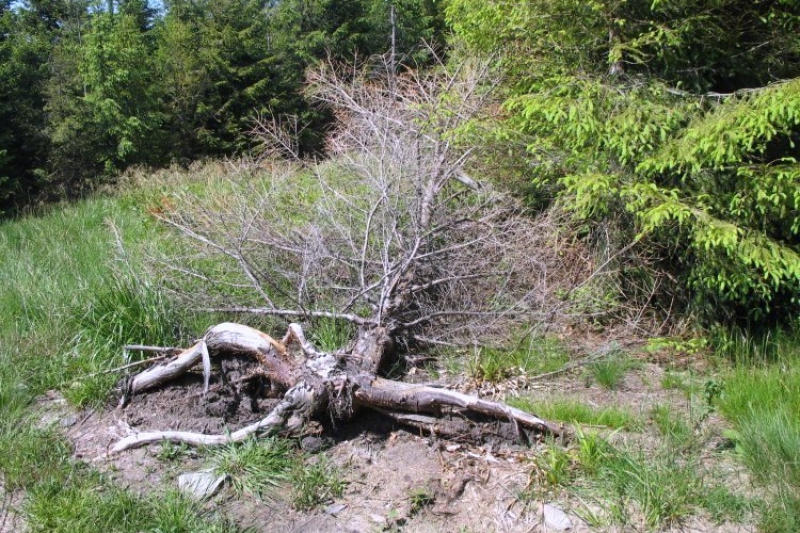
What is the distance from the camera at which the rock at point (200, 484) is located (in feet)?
11.1

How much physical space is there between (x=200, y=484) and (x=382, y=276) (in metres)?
2.07

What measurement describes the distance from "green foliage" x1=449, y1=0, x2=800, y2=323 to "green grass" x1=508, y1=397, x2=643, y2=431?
4.49ft

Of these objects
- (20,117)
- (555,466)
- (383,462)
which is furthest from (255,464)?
(20,117)

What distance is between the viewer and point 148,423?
13.4 feet

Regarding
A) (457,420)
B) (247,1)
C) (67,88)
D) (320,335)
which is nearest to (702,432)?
(457,420)

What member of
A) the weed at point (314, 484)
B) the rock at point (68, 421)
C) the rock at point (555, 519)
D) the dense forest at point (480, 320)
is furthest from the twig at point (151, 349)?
the rock at point (555, 519)

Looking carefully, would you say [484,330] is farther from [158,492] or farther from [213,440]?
[158,492]

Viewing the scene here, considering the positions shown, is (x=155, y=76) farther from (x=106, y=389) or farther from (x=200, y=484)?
(x=200, y=484)

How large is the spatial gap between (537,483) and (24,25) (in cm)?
2349

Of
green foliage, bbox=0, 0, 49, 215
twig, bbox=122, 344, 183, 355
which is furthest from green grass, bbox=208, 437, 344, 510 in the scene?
green foliage, bbox=0, 0, 49, 215

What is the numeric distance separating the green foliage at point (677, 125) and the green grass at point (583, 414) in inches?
53.9

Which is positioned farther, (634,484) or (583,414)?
(583,414)

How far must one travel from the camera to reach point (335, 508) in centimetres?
334

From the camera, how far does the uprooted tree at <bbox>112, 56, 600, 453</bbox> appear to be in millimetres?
3895
